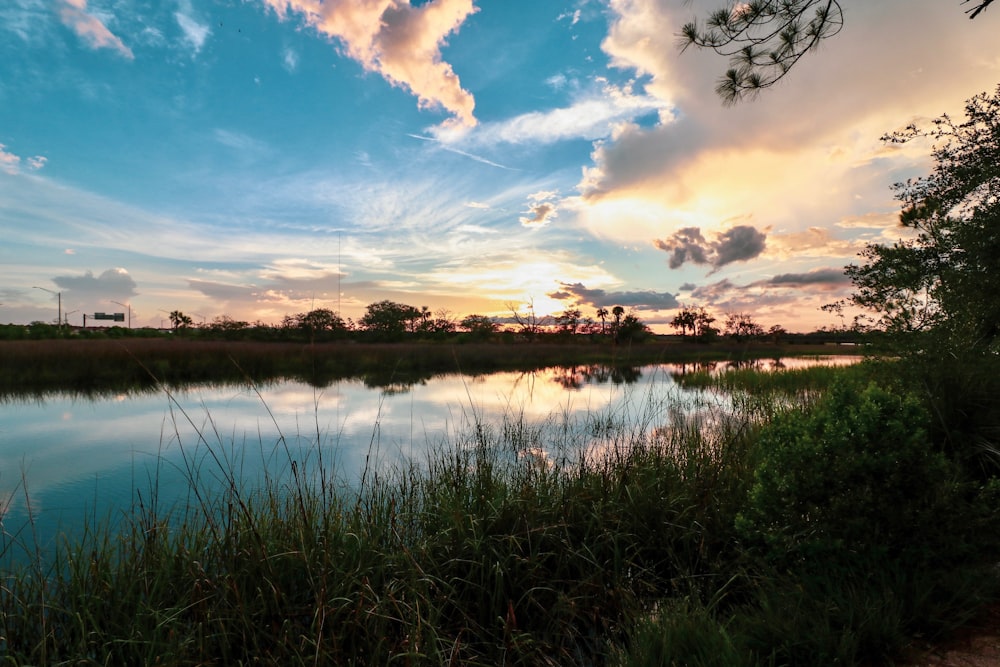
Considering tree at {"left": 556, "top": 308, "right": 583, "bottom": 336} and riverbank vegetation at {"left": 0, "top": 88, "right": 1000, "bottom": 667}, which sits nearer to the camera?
riverbank vegetation at {"left": 0, "top": 88, "right": 1000, "bottom": 667}

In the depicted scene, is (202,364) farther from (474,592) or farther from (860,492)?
(860,492)

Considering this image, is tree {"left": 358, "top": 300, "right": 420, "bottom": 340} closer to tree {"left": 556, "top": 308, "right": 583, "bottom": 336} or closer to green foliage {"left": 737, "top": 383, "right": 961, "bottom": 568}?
tree {"left": 556, "top": 308, "right": 583, "bottom": 336}

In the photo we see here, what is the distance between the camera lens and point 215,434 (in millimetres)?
8164

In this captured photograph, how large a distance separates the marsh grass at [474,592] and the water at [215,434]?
0.62 meters

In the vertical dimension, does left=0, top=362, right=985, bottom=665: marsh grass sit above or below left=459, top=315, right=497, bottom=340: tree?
below

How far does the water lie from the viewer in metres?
5.60

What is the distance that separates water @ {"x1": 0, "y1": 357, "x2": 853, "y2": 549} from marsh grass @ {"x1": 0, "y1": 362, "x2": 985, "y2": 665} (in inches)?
24.2

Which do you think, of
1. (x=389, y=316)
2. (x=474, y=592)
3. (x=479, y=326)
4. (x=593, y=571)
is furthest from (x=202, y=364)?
(x=389, y=316)

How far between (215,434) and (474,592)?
710cm

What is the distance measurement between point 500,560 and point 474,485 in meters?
1.16

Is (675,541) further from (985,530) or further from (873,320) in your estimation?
(873,320)

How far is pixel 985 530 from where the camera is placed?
2715mm

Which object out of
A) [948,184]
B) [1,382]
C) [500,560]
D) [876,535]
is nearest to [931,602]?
[876,535]

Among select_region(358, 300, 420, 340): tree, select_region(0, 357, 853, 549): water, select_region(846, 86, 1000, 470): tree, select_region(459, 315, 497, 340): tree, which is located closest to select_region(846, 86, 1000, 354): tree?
select_region(846, 86, 1000, 470): tree
